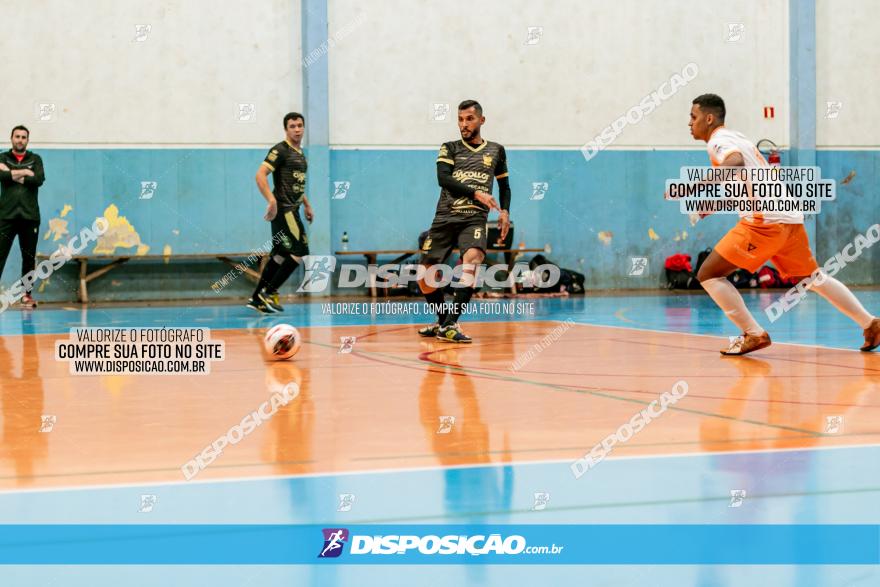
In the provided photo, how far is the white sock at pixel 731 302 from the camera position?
9.34m

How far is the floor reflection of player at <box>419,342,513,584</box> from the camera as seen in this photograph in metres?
3.86

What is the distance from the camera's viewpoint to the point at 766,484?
429cm

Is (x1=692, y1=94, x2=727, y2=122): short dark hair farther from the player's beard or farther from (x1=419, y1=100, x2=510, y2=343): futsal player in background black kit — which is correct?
the player's beard

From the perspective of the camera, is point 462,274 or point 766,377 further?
point 462,274

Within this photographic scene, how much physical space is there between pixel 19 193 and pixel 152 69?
3.38 metres

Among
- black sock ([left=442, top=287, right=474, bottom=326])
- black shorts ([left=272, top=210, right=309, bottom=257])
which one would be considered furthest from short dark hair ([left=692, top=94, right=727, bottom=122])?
black shorts ([left=272, top=210, right=309, bottom=257])

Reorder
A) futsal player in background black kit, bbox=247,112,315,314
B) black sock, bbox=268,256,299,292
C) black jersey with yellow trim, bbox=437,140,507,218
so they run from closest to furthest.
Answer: black jersey with yellow trim, bbox=437,140,507,218, futsal player in background black kit, bbox=247,112,315,314, black sock, bbox=268,256,299,292

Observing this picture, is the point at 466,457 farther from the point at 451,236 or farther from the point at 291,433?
the point at 451,236

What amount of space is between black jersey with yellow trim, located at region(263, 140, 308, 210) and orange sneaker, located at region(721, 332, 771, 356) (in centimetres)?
736

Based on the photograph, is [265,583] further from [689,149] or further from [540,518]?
[689,149]

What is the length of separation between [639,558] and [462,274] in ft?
25.1

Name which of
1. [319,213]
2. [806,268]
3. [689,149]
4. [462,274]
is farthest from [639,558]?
[689,149]

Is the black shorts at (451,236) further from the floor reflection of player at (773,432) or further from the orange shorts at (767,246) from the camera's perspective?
the floor reflection of player at (773,432)

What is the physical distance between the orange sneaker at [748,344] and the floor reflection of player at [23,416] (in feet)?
17.7
